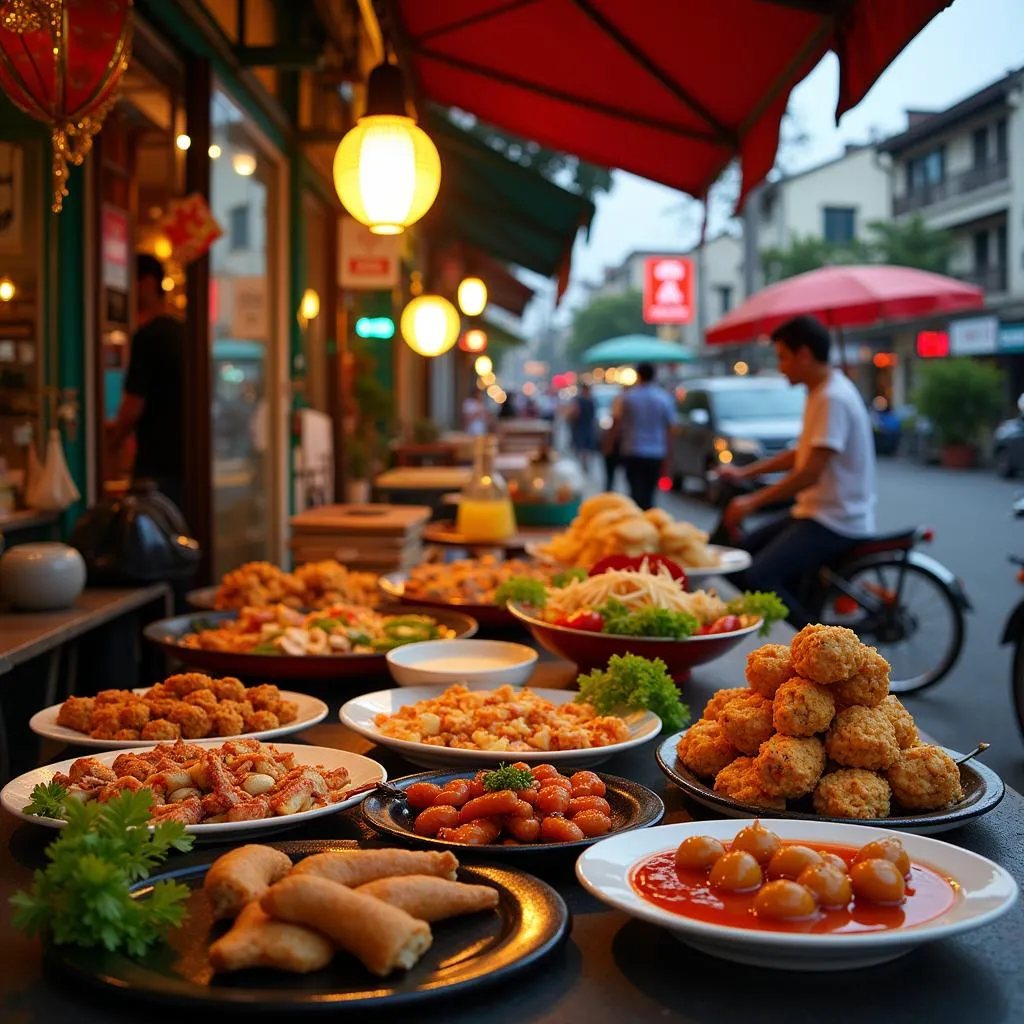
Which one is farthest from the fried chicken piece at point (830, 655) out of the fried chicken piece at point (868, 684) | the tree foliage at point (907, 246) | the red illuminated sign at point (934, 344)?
the tree foliage at point (907, 246)

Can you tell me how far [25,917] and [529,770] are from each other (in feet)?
2.62

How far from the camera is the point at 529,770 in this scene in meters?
1.93

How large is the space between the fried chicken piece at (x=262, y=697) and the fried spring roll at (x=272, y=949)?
1193 mm

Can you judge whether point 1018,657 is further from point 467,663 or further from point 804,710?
point 804,710

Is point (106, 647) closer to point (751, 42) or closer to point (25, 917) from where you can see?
point (25, 917)

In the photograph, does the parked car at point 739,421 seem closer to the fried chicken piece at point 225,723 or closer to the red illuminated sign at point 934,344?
the fried chicken piece at point 225,723

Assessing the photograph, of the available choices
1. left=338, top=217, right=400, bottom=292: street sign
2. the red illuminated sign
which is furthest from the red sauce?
the red illuminated sign

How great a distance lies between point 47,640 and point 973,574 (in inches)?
417

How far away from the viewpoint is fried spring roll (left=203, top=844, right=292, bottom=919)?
56.9 inches

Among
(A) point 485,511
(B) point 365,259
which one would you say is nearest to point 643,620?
(A) point 485,511

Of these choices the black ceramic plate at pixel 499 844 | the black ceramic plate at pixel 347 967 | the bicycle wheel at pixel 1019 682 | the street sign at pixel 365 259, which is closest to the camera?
the black ceramic plate at pixel 347 967

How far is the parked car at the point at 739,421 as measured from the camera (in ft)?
65.3

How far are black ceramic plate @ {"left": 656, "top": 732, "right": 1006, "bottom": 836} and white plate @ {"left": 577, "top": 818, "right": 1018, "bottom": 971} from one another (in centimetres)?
10

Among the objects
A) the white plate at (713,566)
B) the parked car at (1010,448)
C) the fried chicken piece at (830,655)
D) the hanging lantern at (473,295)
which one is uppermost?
the hanging lantern at (473,295)
